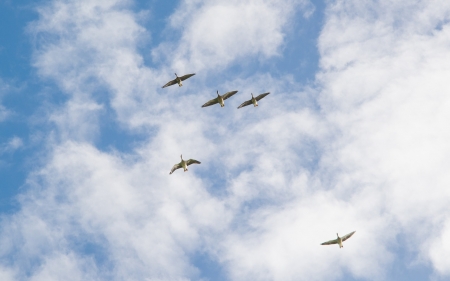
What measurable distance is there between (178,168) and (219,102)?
48.9 ft

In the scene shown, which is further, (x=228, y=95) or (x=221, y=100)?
(x=228, y=95)

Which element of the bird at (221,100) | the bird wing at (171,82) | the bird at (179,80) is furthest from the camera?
the bird wing at (171,82)

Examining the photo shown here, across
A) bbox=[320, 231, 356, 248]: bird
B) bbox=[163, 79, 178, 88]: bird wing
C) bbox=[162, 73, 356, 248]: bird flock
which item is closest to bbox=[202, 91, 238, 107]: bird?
bbox=[162, 73, 356, 248]: bird flock

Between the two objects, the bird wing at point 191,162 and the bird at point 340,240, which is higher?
the bird wing at point 191,162

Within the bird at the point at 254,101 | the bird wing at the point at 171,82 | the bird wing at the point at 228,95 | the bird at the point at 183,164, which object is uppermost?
the bird wing at the point at 171,82

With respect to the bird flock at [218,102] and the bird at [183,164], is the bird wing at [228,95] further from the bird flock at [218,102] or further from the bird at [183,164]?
the bird at [183,164]

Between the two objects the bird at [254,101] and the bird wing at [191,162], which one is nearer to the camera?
the bird wing at [191,162]

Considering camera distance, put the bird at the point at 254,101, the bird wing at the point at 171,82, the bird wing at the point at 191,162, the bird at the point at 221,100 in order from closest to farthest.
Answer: the bird wing at the point at 191,162
the bird at the point at 221,100
the bird at the point at 254,101
the bird wing at the point at 171,82

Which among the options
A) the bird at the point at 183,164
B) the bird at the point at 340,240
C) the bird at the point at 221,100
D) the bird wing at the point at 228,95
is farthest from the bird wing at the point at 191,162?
the bird at the point at 340,240

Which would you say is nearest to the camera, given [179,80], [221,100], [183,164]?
[183,164]

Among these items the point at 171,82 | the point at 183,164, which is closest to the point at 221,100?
the point at 171,82

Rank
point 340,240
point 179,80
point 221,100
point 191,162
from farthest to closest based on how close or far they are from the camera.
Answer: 1. point 179,80
2. point 221,100
3. point 191,162
4. point 340,240

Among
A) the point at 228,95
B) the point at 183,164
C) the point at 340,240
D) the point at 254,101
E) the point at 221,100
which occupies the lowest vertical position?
the point at 340,240

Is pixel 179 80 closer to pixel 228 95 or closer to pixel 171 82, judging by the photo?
pixel 171 82
